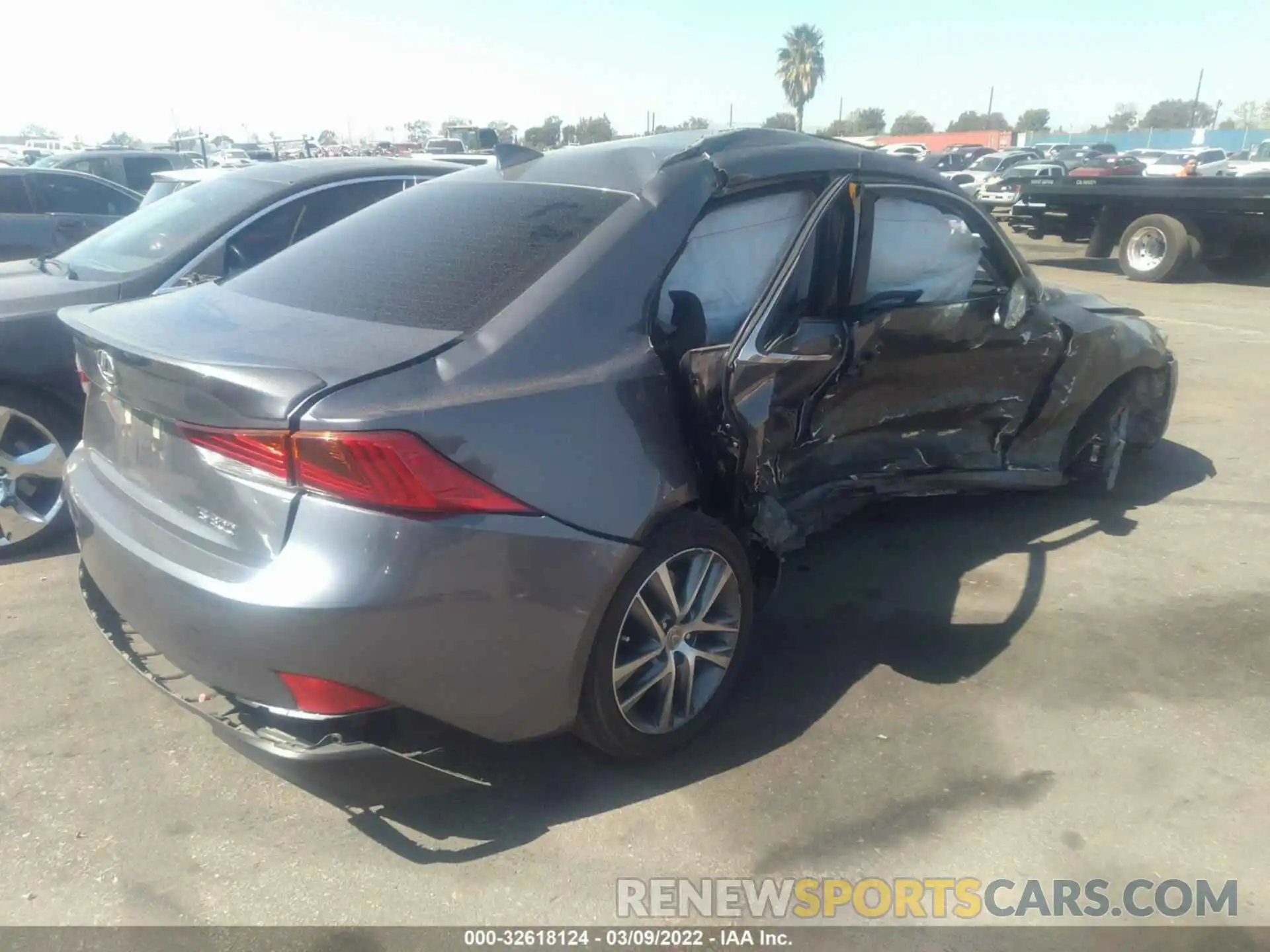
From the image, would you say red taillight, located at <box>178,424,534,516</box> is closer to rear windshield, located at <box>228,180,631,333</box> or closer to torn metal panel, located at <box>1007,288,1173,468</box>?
rear windshield, located at <box>228,180,631,333</box>

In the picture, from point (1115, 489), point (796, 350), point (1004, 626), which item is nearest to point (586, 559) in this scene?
point (796, 350)

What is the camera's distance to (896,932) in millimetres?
2381


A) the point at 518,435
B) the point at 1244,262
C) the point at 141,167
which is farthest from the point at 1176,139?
the point at 518,435

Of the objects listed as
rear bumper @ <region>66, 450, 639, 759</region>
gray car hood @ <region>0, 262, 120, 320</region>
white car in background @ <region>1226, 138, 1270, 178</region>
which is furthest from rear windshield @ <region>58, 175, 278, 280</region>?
white car in background @ <region>1226, 138, 1270, 178</region>

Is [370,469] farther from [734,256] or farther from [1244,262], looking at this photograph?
[1244,262]

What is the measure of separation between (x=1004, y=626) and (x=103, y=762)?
321 centimetres

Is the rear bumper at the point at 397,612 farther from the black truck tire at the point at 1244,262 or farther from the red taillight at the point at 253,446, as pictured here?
the black truck tire at the point at 1244,262

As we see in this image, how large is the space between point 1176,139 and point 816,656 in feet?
211

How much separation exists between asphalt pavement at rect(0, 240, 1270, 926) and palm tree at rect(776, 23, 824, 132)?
75.7m

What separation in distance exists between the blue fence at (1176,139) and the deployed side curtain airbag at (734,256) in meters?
56.5

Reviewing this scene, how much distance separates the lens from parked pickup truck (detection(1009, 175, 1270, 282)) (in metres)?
13.2

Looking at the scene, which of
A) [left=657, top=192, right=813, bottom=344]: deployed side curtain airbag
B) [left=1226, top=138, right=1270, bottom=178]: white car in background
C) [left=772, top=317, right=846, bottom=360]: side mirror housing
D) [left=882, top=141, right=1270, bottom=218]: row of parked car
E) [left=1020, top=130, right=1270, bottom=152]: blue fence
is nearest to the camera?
[left=657, top=192, right=813, bottom=344]: deployed side curtain airbag

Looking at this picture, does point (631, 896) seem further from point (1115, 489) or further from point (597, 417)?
point (1115, 489)

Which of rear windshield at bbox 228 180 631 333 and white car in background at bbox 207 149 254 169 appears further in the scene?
white car in background at bbox 207 149 254 169
